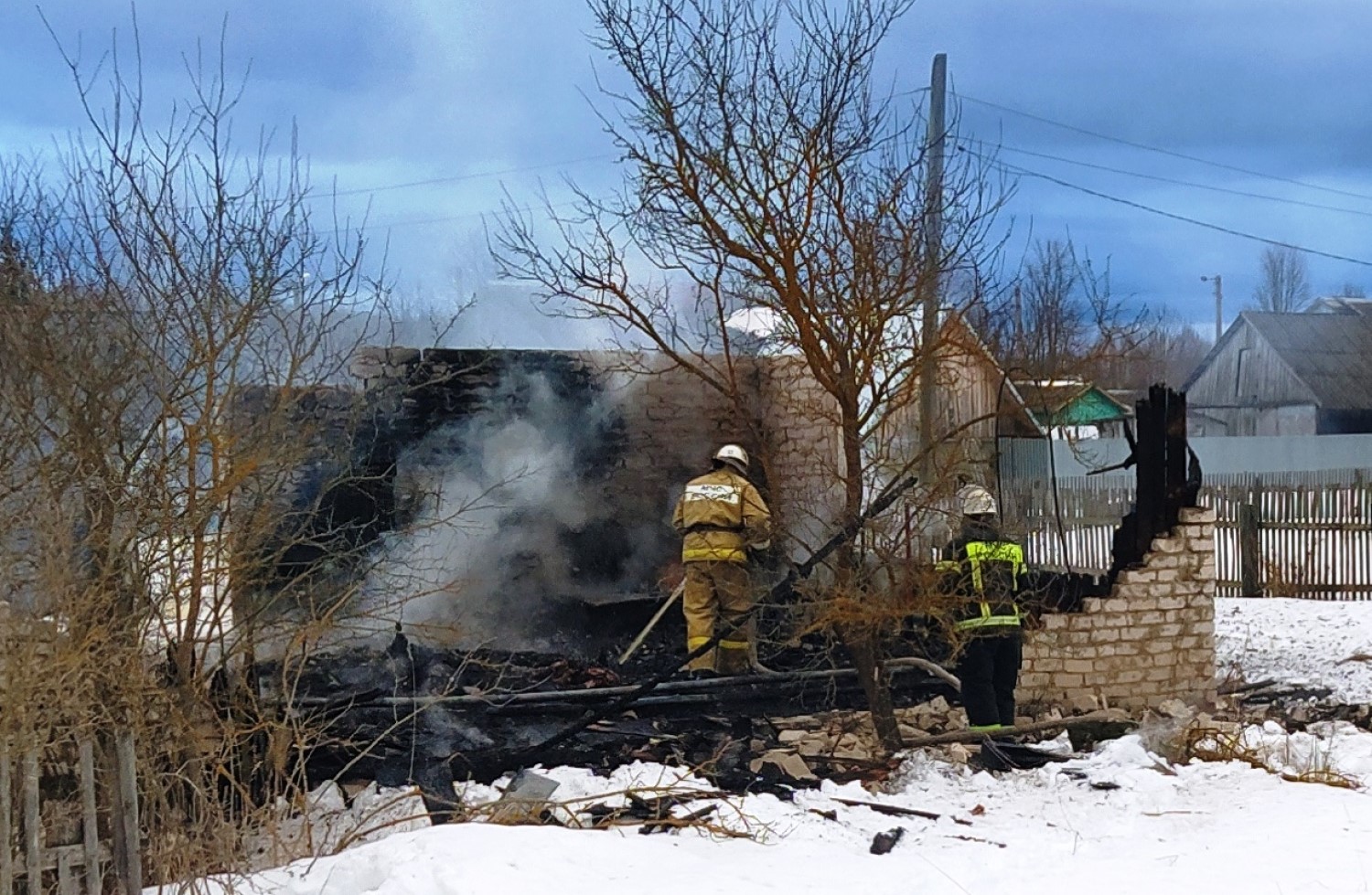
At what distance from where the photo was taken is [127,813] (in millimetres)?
5438

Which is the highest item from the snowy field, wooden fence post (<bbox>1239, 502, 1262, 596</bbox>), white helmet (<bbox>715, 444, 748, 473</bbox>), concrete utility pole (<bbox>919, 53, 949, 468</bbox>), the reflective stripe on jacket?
concrete utility pole (<bbox>919, 53, 949, 468</bbox>)

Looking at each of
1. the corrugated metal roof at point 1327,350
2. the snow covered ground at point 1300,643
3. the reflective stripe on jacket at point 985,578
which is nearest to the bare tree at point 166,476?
the reflective stripe on jacket at point 985,578

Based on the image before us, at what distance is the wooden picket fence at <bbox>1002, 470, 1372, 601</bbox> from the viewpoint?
1638 cm

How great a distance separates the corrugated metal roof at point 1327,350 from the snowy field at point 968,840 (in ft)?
112

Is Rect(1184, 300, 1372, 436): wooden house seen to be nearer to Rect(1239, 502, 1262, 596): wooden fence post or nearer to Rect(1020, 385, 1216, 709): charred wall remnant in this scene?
Rect(1239, 502, 1262, 596): wooden fence post

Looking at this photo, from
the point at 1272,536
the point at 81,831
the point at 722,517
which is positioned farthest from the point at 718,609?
the point at 1272,536

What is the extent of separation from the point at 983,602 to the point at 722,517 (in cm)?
258

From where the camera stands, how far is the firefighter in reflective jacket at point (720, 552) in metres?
10.3

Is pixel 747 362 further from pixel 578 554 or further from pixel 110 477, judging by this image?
pixel 110 477

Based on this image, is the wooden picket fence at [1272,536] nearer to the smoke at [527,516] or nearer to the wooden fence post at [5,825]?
the smoke at [527,516]

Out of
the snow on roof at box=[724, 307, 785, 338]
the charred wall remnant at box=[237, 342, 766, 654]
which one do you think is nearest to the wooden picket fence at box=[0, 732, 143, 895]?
the snow on roof at box=[724, 307, 785, 338]

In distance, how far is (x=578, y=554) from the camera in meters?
14.0

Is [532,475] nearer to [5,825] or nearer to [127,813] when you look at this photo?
[127,813]

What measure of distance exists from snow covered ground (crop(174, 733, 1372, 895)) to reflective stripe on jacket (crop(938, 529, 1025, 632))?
105 cm
